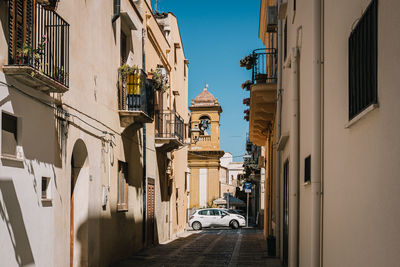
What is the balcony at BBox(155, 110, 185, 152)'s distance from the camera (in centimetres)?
1988

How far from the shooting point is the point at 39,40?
8.59 m

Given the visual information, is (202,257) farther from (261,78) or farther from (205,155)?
(205,155)

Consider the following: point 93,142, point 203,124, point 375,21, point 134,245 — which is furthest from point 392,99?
point 203,124

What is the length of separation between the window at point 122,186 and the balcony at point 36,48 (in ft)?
17.7

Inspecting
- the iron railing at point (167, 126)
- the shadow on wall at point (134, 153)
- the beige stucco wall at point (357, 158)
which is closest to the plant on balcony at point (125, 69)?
the shadow on wall at point (134, 153)

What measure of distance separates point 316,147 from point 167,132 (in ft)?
48.9

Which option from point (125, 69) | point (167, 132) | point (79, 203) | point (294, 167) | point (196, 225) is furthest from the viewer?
point (196, 225)

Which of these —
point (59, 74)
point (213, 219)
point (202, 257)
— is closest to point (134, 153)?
point (202, 257)

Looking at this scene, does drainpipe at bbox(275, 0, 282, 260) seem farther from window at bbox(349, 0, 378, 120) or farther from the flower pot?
window at bbox(349, 0, 378, 120)

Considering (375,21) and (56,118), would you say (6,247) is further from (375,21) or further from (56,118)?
(375,21)

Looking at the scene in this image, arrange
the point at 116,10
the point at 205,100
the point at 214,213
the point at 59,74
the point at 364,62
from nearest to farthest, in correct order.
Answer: the point at 364,62 → the point at 59,74 → the point at 116,10 → the point at 214,213 → the point at 205,100

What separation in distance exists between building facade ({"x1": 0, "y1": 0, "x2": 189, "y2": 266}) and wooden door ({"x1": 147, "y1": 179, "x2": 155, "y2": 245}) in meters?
0.04

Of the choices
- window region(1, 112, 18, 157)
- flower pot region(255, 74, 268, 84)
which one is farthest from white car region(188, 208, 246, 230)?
window region(1, 112, 18, 157)

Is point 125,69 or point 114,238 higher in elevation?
point 125,69
